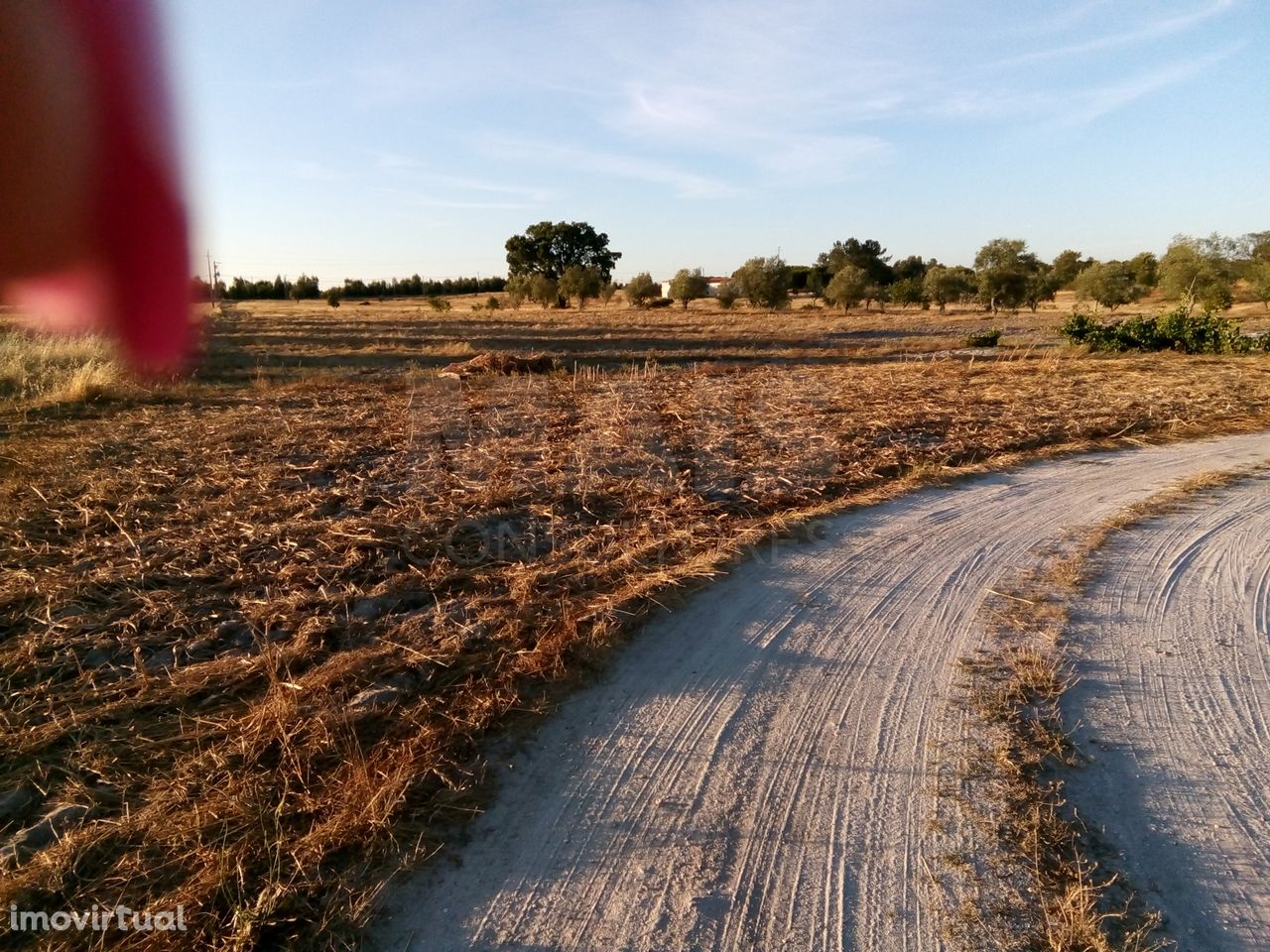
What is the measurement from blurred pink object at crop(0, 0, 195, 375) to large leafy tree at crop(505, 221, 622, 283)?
6585 centimetres

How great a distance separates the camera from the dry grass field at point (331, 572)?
255 cm

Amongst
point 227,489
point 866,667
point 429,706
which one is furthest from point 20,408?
point 866,667

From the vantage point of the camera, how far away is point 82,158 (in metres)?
4.02

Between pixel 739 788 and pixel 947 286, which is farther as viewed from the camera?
pixel 947 286

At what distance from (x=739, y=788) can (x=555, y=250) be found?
7029 cm

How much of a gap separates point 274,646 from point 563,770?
5.72 feet

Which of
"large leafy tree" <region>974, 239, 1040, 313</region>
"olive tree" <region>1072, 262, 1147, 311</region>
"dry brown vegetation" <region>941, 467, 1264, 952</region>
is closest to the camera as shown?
"dry brown vegetation" <region>941, 467, 1264, 952</region>

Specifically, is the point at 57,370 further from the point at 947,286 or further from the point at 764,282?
the point at 947,286

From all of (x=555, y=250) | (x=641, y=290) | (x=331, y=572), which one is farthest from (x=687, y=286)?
(x=331, y=572)

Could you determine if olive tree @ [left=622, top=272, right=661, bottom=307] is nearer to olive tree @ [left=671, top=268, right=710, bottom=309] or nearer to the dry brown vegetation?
olive tree @ [left=671, top=268, right=710, bottom=309]

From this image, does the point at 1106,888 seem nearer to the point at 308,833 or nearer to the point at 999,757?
the point at 999,757

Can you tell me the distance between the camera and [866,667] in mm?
3760

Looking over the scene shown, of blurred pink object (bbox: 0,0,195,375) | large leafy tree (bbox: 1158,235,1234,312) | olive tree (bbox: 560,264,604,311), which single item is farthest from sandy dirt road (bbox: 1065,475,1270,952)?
olive tree (bbox: 560,264,604,311)

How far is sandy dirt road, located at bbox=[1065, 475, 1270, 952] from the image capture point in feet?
8.02
